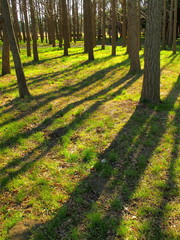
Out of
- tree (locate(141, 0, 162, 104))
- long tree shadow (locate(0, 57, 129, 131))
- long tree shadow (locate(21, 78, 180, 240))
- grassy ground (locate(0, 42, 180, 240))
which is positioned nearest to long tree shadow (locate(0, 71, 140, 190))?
grassy ground (locate(0, 42, 180, 240))

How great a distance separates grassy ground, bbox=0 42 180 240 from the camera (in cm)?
350

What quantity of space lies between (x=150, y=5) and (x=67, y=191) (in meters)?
6.15

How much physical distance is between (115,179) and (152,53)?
15.4 ft

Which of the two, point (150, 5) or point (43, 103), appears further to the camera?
point (43, 103)

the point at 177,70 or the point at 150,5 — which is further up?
the point at 150,5

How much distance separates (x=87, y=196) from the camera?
4.11 m

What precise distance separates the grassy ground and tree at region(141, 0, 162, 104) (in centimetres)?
48

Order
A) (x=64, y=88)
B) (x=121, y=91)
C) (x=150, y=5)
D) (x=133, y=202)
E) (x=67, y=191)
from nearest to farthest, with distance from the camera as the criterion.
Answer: (x=133, y=202) → (x=67, y=191) → (x=150, y=5) → (x=121, y=91) → (x=64, y=88)

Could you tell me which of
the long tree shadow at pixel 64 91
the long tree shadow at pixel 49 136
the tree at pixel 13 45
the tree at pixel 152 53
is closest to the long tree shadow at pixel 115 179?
the long tree shadow at pixel 49 136

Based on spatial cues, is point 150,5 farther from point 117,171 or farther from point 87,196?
point 87,196

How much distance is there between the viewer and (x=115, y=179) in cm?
452

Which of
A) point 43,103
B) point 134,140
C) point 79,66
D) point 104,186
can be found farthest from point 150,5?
point 79,66

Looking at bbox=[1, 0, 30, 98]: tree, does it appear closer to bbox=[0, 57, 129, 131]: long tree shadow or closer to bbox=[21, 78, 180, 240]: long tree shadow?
bbox=[0, 57, 129, 131]: long tree shadow

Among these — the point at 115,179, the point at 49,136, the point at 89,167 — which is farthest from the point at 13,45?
the point at 115,179
